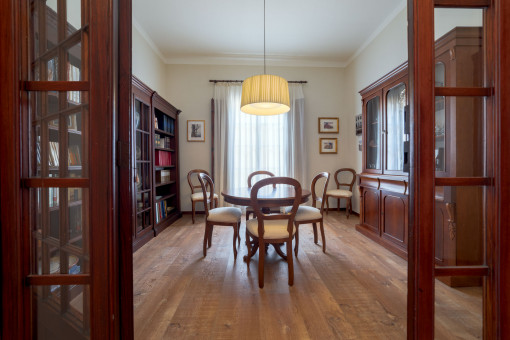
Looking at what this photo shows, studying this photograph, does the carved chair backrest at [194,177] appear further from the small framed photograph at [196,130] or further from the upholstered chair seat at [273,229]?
the upholstered chair seat at [273,229]

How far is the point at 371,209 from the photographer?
3090mm

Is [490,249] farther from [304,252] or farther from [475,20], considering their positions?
[304,252]

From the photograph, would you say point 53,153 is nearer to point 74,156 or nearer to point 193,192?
point 74,156

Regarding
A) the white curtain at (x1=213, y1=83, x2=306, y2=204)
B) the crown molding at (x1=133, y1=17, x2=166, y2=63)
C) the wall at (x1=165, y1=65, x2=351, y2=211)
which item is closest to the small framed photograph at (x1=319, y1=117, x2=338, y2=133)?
the wall at (x1=165, y1=65, x2=351, y2=211)

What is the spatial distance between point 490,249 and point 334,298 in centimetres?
110

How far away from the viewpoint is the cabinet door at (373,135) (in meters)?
3.06

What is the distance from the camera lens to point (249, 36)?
364 cm

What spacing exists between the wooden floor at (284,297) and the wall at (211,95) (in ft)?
6.86

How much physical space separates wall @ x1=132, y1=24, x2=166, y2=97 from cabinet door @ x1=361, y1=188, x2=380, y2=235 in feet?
12.3

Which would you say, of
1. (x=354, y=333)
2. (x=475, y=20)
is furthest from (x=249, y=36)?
(x=354, y=333)

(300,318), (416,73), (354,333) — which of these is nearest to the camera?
(416,73)

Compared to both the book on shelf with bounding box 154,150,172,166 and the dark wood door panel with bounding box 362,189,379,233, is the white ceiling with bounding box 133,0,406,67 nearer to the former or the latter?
the book on shelf with bounding box 154,150,172,166

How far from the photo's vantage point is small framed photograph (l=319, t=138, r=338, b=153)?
4547 millimetres

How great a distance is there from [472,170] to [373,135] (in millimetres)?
2599
